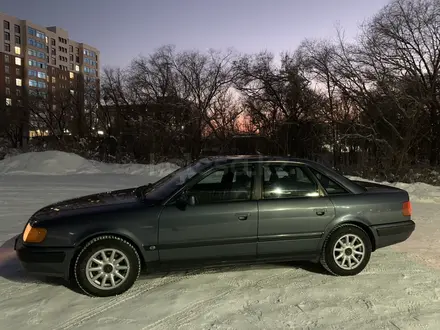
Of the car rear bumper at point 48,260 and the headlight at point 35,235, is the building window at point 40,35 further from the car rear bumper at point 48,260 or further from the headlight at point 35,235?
the car rear bumper at point 48,260

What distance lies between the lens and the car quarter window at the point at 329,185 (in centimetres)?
474

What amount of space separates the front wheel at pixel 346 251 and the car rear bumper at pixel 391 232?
15 cm

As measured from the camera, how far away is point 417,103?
1770cm

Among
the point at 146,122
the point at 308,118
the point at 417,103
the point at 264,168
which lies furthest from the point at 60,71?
the point at 264,168

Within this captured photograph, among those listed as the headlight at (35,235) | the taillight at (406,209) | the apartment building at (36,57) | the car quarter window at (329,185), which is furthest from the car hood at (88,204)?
the apartment building at (36,57)

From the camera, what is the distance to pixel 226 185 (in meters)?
4.61

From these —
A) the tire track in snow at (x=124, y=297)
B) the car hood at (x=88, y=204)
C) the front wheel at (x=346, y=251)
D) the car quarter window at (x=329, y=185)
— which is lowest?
the tire track in snow at (x=124, y=297)

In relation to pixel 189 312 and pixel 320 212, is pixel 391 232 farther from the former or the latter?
pixel 189 312

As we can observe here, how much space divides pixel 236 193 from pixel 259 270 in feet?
3.61

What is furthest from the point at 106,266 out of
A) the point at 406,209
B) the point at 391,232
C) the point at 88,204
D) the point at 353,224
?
the point at 406,209

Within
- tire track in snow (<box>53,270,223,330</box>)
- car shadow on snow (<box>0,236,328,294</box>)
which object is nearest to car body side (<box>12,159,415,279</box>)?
car shadow on snow (<box>0,236,328,294</box>)

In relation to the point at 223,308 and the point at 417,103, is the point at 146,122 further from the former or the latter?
the point at 223,308

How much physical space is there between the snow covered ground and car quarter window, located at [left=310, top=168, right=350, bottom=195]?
1018 millimetres

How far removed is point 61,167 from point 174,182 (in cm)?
1540
